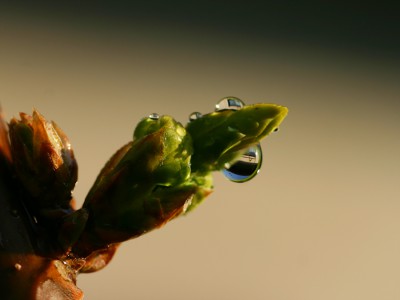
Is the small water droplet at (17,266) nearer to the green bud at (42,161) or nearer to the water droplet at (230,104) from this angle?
the green bud at (42,161)

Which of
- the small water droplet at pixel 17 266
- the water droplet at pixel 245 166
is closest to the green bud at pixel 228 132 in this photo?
the water droplet at pixel 245 166

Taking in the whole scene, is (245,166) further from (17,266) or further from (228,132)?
(17,266)

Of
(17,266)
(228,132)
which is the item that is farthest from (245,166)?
(17,266)

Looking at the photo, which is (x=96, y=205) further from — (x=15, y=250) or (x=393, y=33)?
(x=393, y=33)

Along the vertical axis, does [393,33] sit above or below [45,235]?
above

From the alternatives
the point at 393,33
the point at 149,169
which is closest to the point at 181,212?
the point at 149,169

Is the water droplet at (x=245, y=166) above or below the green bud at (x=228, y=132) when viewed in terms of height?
below
